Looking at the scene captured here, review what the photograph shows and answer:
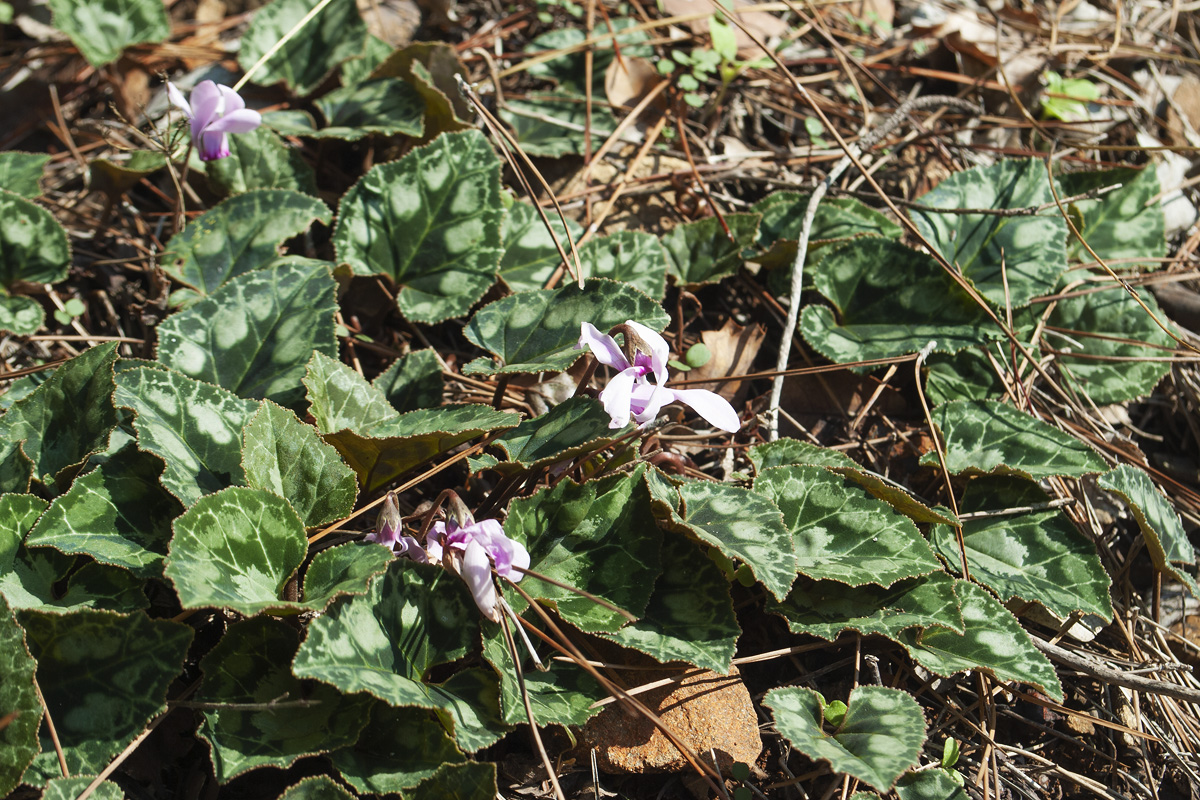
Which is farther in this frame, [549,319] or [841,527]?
[549,319]

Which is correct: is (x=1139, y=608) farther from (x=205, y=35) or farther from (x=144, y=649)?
(x=205, y=35)

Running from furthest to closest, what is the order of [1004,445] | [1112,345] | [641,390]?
[1112,345], [1004,445], [641,390]

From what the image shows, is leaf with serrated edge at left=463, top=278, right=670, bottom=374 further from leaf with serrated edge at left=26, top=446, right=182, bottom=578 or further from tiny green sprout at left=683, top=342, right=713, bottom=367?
leaf with serrated edge at left=26, top=446, right=182, bottom=578

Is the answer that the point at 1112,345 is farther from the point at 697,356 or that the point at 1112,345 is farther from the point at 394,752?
the point at 394,752

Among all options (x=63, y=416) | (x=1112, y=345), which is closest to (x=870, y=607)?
(x=1112, y=345)

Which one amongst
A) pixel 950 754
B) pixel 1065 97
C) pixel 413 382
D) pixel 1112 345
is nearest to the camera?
pixel 950 754

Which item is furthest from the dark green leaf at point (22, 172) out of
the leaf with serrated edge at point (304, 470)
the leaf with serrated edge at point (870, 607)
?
the leaf with serrated edge at point (870, 607)

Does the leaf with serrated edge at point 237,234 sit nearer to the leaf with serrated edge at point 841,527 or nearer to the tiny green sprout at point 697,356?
the tiny green sprout at point 697,356
